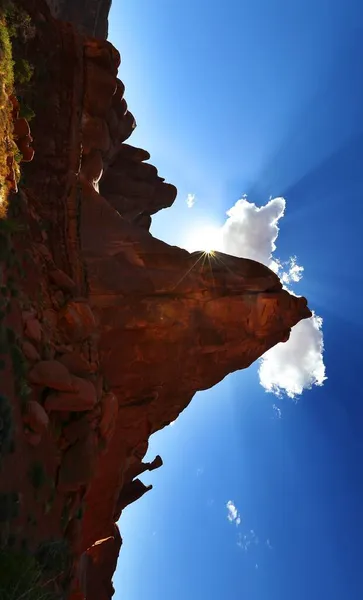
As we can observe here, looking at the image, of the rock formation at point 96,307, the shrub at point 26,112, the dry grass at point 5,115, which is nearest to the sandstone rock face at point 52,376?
the rock formation at point 96,307

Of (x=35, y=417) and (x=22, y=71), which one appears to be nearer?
(x=35, y=417)

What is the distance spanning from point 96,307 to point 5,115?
10.3 m

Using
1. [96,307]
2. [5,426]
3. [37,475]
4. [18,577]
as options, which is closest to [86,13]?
[96,307]

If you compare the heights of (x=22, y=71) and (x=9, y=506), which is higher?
(x=22, y=71)

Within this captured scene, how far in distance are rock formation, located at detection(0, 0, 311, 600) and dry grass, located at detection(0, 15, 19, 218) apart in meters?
1.46

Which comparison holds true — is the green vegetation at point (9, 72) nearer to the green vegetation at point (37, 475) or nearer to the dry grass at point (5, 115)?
the dry grass at point (5, 115)

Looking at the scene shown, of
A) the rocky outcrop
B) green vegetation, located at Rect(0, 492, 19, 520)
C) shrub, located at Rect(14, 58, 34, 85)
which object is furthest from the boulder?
the rocky outcrop

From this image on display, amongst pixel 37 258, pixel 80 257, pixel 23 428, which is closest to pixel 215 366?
pixel 80 257

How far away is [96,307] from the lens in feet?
76.1

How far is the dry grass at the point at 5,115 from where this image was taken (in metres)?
17.4

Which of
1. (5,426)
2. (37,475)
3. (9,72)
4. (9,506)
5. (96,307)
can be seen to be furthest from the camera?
(96,307)

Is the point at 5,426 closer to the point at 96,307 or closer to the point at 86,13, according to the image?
the point at 96,307

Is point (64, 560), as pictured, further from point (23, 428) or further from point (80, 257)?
point (80, 257)

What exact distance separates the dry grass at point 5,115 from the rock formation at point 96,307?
1463 mm
